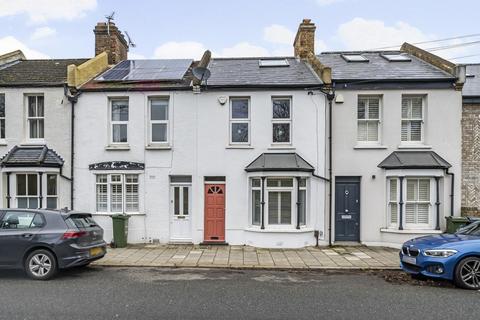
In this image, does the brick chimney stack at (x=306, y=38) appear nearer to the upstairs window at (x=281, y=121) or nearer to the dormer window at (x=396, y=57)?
the dormer window at (x=396, y=57)

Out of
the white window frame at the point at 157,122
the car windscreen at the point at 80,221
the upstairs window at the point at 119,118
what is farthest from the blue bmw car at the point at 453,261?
the upstairs window at the point at 119,118

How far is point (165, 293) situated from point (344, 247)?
739cm

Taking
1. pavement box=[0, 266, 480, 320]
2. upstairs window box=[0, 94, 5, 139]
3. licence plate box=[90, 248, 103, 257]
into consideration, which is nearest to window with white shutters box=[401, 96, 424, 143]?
pavement box=[0, 266, 480, 320]

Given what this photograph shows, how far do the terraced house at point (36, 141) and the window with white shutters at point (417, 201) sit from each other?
12.0 meters

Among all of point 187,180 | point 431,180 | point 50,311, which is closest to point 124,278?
point 50,311

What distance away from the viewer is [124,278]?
836 centimetres

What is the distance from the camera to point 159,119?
43.8ft

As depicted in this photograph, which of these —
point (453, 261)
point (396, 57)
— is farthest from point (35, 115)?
point (396, 57)

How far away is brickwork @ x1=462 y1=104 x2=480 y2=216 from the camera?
1331cm

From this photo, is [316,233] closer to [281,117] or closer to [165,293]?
[281,117]

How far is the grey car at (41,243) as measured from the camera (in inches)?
316

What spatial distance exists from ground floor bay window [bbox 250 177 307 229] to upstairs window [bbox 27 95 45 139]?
801 centimetres

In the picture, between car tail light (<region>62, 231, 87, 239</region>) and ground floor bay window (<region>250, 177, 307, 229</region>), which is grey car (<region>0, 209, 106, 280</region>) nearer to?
car tail light (<region>62, 231, 87, 239</region>)

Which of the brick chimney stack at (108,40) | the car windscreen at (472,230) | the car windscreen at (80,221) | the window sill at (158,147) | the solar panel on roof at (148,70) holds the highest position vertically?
the brick chimney stack at (108,40)
